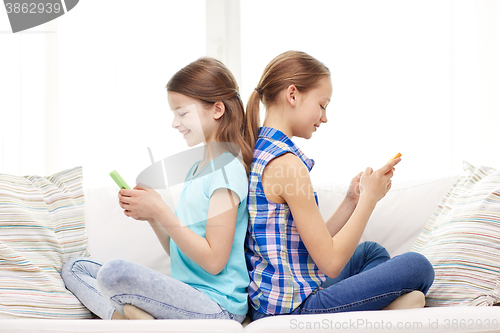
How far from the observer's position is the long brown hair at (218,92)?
3.31ft

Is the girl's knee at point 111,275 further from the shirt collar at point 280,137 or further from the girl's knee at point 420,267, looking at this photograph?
the girl's knee at point 420,267

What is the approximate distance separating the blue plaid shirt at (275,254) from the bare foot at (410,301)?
17cm

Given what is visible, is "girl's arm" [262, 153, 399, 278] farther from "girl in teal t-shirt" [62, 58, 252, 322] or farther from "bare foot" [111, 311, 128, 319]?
"bare foot" [111, 311, 128, 319]

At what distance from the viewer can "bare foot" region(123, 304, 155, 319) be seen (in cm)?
85

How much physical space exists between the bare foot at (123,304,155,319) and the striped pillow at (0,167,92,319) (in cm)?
25

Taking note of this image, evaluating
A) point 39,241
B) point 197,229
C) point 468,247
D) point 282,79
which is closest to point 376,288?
point 468,247

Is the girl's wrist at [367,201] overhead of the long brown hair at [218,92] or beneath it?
beneath

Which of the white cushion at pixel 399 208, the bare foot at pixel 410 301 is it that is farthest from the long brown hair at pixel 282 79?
the bare foot at pixel 410 301

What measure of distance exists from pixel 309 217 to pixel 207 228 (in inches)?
8.9

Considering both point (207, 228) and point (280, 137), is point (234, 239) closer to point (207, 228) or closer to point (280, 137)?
point (207, 228)

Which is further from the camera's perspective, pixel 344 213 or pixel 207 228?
pixel 344 213

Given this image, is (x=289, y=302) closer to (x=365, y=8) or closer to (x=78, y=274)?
(x=78, y=274)

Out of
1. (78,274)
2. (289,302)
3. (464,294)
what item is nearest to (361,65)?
(464,294)

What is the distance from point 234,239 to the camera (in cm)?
98
